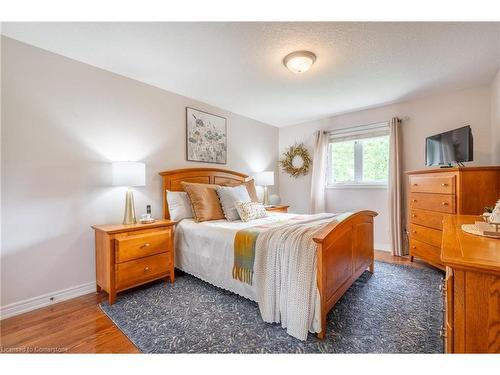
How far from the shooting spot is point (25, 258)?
6.42ft

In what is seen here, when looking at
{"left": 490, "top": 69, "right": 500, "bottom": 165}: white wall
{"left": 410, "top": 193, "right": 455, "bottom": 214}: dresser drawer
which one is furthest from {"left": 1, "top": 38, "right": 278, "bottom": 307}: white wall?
{"left": 490, "top": 69, "right": 500, "bottom": 165}: white wall

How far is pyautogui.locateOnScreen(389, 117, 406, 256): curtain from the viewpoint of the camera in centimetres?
341

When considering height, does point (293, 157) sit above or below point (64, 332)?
above

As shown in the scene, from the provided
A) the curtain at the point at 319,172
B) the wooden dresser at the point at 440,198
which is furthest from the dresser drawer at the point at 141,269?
the wooden dresser at the point at 440,198

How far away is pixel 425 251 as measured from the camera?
9.08ft

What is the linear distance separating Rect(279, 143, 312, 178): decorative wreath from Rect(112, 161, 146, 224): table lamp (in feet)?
9.93

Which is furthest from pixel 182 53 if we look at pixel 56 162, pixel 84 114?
pixel 56 162

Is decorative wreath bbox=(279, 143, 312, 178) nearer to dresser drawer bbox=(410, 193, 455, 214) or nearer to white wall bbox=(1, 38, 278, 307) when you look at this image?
dresser drawer bbox=(410, 193, 455, 214)

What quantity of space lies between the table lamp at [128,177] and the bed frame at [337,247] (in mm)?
541

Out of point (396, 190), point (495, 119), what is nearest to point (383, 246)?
point (396, 190)

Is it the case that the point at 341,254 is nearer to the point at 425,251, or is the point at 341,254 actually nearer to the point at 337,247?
the point at 337,247

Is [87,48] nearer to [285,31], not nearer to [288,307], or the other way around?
[285,31]

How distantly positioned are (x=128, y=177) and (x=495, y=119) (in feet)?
13.5

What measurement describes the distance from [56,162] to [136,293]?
1.42 meters
